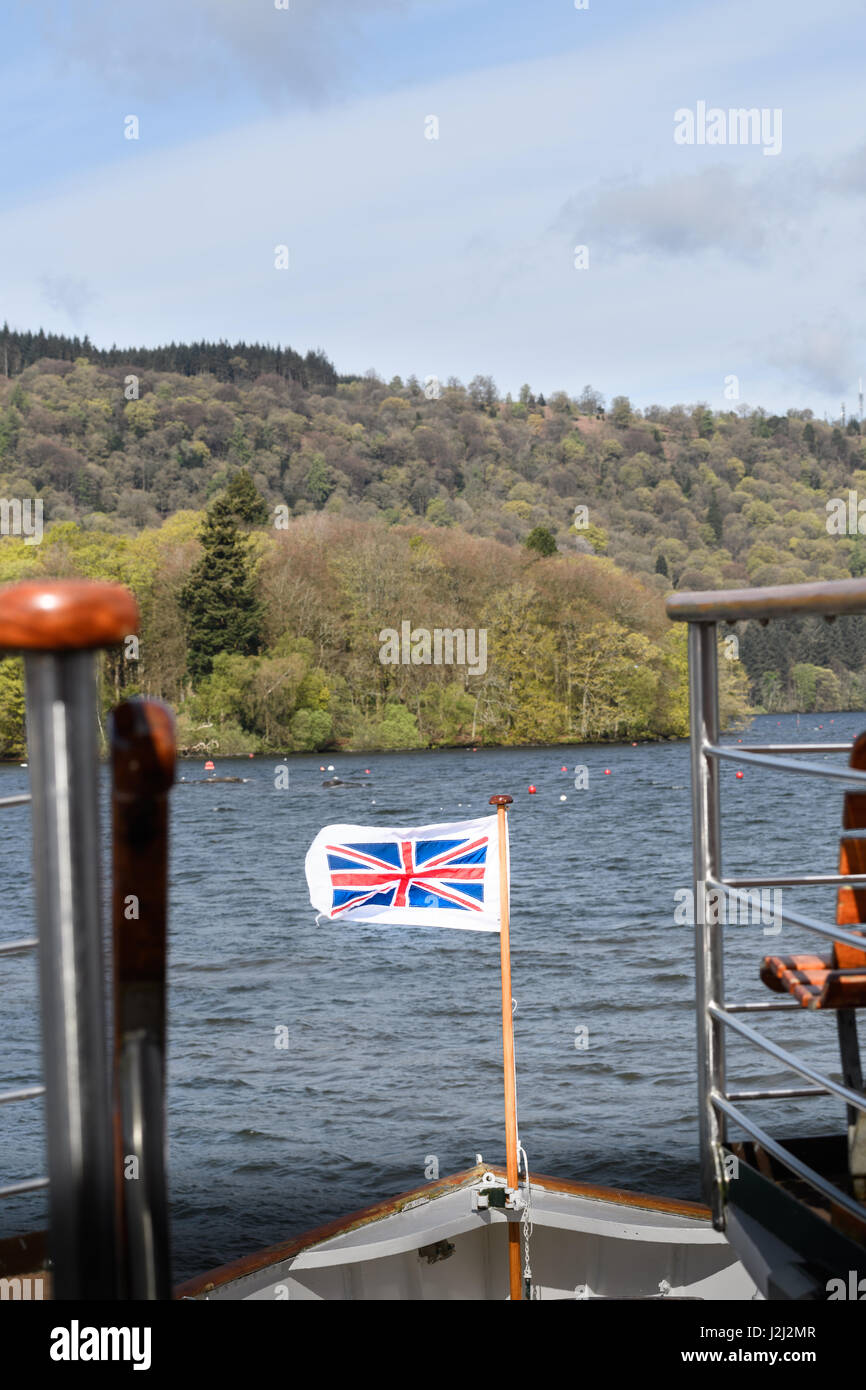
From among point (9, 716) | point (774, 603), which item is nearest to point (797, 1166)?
point (774, 603)

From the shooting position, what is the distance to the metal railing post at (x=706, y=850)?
2877mm

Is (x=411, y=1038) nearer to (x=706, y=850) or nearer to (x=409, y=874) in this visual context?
(x=409, y=874)

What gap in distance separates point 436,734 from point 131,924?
75572mm

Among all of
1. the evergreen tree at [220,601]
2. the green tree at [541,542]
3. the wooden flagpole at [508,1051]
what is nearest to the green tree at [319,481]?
the green tree at [541,542]

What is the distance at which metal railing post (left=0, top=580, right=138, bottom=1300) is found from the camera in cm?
101

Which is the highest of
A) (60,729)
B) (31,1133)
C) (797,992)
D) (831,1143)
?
(60,729)

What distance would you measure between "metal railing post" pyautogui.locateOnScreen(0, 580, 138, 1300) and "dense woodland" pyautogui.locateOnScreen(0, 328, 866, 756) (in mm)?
50000

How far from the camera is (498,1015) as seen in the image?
21.7 m

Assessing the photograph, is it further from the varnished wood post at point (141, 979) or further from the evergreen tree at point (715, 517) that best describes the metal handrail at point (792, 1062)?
the evergreen tree at point (715, 517)

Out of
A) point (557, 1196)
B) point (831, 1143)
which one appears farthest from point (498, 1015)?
point (831, 1143)

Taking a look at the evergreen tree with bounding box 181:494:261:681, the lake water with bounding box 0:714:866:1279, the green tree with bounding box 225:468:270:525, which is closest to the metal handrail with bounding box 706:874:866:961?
the lake water with bounding box 0:714:866:1279

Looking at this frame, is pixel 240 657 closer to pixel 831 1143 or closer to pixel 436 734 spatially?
pixel 436 734

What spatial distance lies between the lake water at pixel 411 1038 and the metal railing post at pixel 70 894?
333 inches
